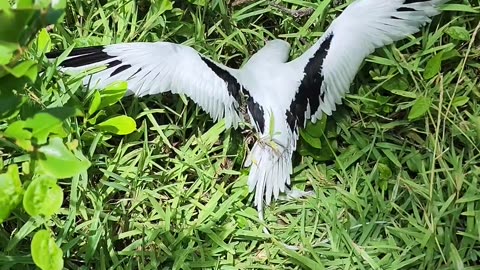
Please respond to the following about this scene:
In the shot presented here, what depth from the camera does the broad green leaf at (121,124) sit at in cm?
146

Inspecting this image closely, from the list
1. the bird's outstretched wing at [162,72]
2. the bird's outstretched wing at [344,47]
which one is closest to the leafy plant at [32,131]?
the bird's outstretched wing at [162,72]

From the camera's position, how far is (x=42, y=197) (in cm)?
94

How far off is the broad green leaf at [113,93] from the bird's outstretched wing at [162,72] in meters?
0.03

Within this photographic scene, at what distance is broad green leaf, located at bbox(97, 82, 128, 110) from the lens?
4.69 feet

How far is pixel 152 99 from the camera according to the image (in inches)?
61.5

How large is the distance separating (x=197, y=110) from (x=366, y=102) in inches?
→ 14.7

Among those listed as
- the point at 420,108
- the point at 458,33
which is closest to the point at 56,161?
the point at 420,108

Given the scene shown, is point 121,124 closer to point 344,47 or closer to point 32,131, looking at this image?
Result: point 344,47

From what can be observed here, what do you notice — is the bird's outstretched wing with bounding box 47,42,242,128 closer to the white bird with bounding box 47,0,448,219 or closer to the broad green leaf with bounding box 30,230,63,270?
the white bird with bounding box 47,0,448,219

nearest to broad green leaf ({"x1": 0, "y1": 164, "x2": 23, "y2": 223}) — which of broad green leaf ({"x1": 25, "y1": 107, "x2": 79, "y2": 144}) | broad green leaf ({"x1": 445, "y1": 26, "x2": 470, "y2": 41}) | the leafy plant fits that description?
the leafy plant

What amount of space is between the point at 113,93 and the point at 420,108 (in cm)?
65

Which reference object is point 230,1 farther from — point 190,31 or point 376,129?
point 376,129

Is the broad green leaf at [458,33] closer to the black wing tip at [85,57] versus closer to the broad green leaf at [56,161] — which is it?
the black wing tip at [85,57]

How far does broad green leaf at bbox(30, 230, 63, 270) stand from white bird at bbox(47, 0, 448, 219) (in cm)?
45
